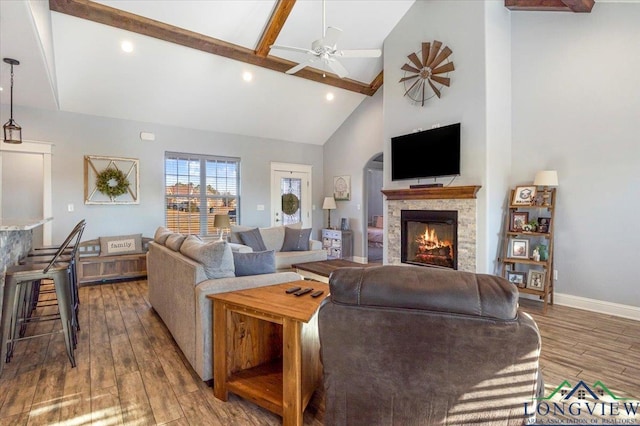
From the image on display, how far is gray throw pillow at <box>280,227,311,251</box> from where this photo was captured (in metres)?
5.53

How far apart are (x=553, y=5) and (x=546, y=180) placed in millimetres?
2111

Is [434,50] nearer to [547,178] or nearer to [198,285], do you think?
[547,178]

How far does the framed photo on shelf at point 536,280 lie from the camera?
4.02m

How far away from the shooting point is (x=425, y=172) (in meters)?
4.86

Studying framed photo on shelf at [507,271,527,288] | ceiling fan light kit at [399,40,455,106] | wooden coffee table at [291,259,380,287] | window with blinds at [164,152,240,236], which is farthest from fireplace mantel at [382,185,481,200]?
window with blinds at [164,152,240,236]

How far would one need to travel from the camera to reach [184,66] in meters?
5.20

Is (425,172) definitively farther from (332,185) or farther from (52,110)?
(52,110)

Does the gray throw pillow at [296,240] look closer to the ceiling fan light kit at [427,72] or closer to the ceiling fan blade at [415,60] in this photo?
the ceiling fan light kit at [427,72]

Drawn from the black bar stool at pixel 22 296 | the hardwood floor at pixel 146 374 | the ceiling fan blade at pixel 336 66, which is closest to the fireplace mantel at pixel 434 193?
the hardwood floor at pixel 146 374

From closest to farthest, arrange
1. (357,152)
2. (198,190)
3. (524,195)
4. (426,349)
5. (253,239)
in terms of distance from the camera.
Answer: (426,349) < (524,195) < (253,239) < (198,190) < (357,152)

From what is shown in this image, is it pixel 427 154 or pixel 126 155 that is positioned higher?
pixel 126 155

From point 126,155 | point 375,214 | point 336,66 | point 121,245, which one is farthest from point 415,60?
point 375,214

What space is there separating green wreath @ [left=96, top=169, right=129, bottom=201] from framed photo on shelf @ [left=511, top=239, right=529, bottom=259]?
20.1ft

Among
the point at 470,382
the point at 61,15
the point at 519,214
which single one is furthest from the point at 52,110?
the point at 519,214
